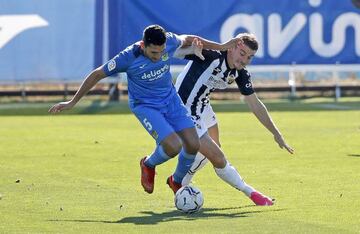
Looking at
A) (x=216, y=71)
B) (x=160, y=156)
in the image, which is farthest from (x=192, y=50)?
(x=160, y=156)

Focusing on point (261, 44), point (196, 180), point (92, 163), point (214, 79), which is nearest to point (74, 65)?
point (261, 44)

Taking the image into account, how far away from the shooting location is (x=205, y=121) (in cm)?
1301

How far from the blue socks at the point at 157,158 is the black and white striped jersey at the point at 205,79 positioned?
0.87 m

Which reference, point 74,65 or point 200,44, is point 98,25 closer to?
point 74,65

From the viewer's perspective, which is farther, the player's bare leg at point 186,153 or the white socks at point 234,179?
the white socks at point 234,179

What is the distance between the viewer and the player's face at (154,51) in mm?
11664

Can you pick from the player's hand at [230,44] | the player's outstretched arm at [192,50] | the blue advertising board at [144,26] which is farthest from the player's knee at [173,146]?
the blue advertising board at [144,26]

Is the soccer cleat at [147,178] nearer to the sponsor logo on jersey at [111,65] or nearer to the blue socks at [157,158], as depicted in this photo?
the blue socks at [157,158]

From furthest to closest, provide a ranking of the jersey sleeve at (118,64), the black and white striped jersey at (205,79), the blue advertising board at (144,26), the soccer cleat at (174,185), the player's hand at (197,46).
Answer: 1. the blue advertising board at (144,26)
2. the black and white striped jersey at (205,79)
3. the soccer cleat at (174,185)
4. the player's hand at (197,46)
5. the jersey sleeve at (118,64)

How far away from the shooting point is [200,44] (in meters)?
12.4

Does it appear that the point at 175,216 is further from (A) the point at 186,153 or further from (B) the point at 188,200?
(A) the point at 186,153

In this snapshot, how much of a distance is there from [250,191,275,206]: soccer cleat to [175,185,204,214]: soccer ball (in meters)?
0.72

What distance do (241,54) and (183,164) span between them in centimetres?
135

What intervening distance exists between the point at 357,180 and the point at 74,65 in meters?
17.6
